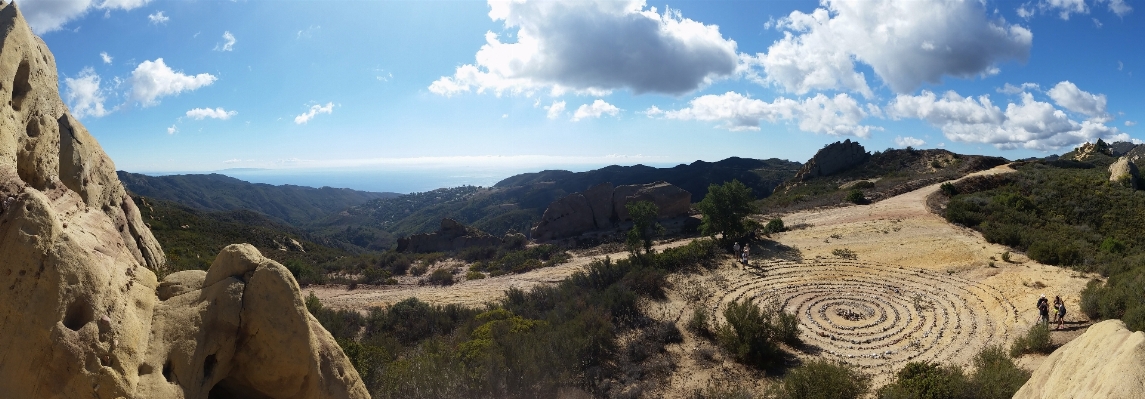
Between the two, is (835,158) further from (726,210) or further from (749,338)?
(749,338)

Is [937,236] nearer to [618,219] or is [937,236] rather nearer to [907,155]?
[618,219]

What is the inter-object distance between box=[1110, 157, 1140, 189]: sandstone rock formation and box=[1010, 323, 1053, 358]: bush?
28.3 meters

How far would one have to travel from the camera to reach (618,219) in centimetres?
4091

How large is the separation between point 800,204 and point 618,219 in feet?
47.3

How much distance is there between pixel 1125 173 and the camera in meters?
30.5

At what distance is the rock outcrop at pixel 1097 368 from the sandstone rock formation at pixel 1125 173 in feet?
114

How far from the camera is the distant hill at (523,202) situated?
86.7m

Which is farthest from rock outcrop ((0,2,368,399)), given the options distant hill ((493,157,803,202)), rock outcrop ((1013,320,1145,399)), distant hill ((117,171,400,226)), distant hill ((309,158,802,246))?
distant hill ((117,171,400,226))

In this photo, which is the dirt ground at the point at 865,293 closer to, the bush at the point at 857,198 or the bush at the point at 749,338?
the bush at the point at 749,338

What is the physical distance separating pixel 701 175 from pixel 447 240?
67.5m

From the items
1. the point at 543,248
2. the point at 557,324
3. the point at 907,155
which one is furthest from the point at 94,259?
the point at 907,155

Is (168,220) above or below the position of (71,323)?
below

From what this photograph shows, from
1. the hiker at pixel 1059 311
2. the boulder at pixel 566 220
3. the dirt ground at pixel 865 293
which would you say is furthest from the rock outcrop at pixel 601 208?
the hiker at pixel 1059 311

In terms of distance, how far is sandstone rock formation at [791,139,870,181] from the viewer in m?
54.1
